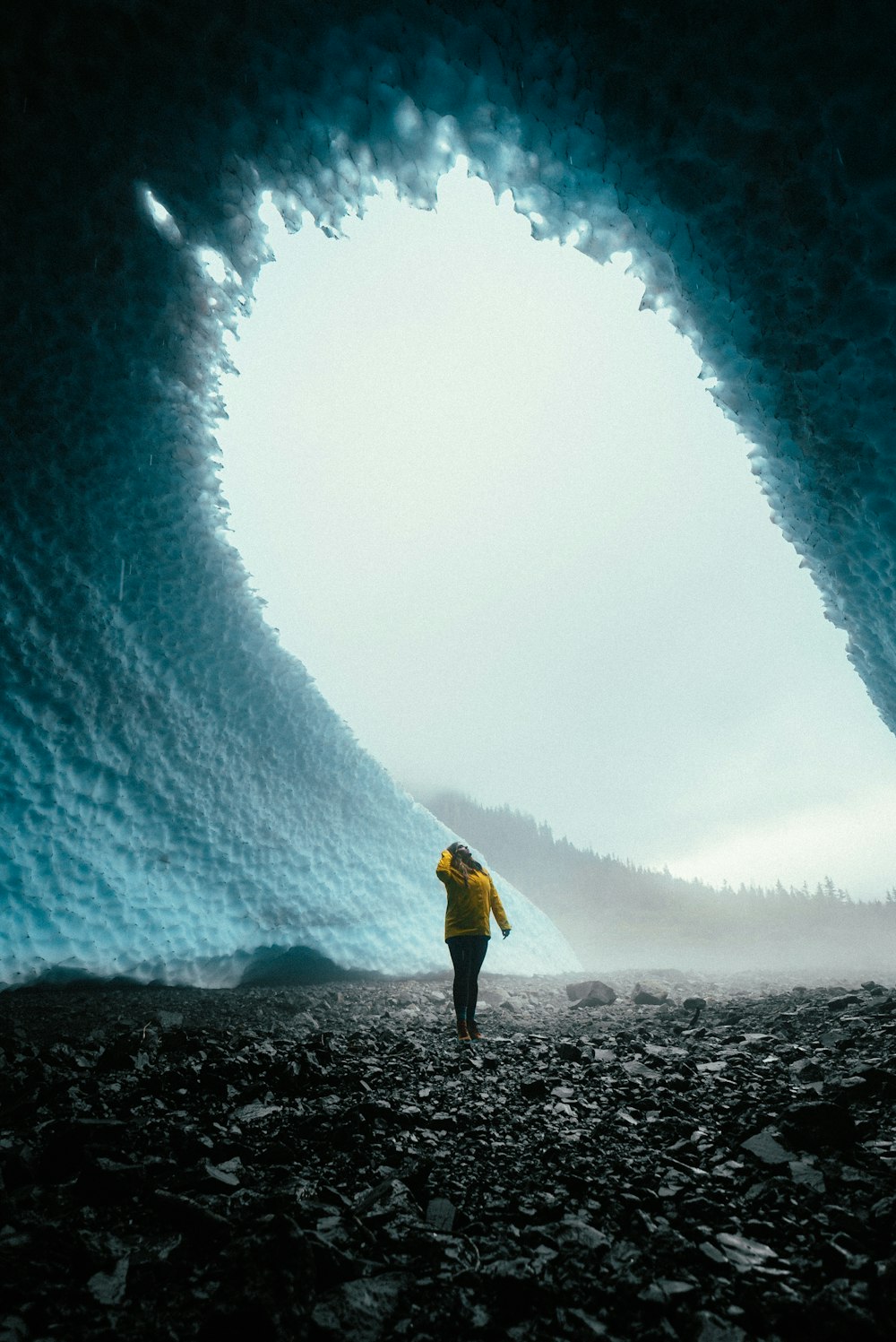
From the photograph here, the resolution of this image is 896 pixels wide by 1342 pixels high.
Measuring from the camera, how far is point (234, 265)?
4.46 metres

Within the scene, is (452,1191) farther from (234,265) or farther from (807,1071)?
(234,265)

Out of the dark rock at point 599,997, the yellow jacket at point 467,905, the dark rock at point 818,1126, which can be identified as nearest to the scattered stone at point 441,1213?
the dark rock at point 818,1126

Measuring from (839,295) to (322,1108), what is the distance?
16.4ft

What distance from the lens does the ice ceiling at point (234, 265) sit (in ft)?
9.66

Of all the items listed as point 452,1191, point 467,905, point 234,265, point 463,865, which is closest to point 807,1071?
point 452,1191

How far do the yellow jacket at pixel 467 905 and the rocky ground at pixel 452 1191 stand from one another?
2.10m

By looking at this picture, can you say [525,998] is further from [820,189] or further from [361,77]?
[361,77]

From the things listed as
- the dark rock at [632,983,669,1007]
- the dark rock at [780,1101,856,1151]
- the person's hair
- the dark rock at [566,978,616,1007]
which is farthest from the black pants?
the dark rock at [780,1101,856,1151]

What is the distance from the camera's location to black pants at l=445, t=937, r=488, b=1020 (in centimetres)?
497

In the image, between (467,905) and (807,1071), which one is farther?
(467,905)

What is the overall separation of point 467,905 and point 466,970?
589mm

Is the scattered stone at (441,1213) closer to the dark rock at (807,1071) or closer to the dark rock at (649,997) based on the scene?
the dark rock at (807,1071)

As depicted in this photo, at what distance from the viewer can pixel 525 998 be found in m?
8.48

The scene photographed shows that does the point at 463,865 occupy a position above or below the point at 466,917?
above
